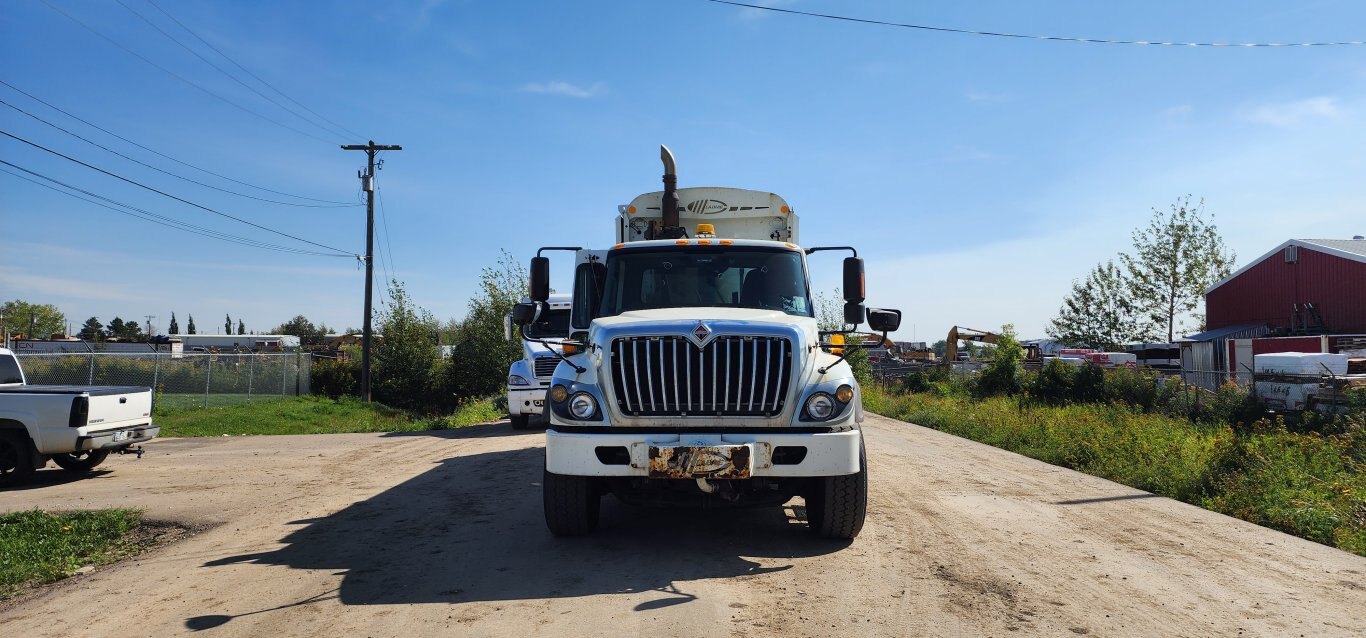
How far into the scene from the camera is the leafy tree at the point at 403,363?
3425cm

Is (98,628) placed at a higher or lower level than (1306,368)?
lower

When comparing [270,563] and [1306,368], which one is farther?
[1306,368]

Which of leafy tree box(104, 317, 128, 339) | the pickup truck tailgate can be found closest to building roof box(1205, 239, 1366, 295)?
the pickup truck tailgate

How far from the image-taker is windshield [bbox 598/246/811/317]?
695 centimetres

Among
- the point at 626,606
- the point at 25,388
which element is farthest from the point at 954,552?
the point at 25,388

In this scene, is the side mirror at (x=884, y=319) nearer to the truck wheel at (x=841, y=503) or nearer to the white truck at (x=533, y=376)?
the truck wheel at (x=841, y=503)

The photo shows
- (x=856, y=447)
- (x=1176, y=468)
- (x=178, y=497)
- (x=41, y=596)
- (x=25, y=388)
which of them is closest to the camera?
(x=41, y=596)

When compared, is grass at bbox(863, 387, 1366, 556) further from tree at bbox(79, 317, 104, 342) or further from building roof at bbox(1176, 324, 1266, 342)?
tree at bbox(79, 317, 104, 342)

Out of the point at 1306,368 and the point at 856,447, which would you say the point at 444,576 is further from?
the point at 1306,368

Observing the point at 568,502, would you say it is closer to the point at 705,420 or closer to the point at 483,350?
the point at 705,420

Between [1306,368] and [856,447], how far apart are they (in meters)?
18.9

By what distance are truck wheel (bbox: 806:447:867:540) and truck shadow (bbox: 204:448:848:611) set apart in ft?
0.44

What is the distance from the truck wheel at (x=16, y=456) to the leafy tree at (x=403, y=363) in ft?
78.7

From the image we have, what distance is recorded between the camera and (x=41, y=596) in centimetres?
522
